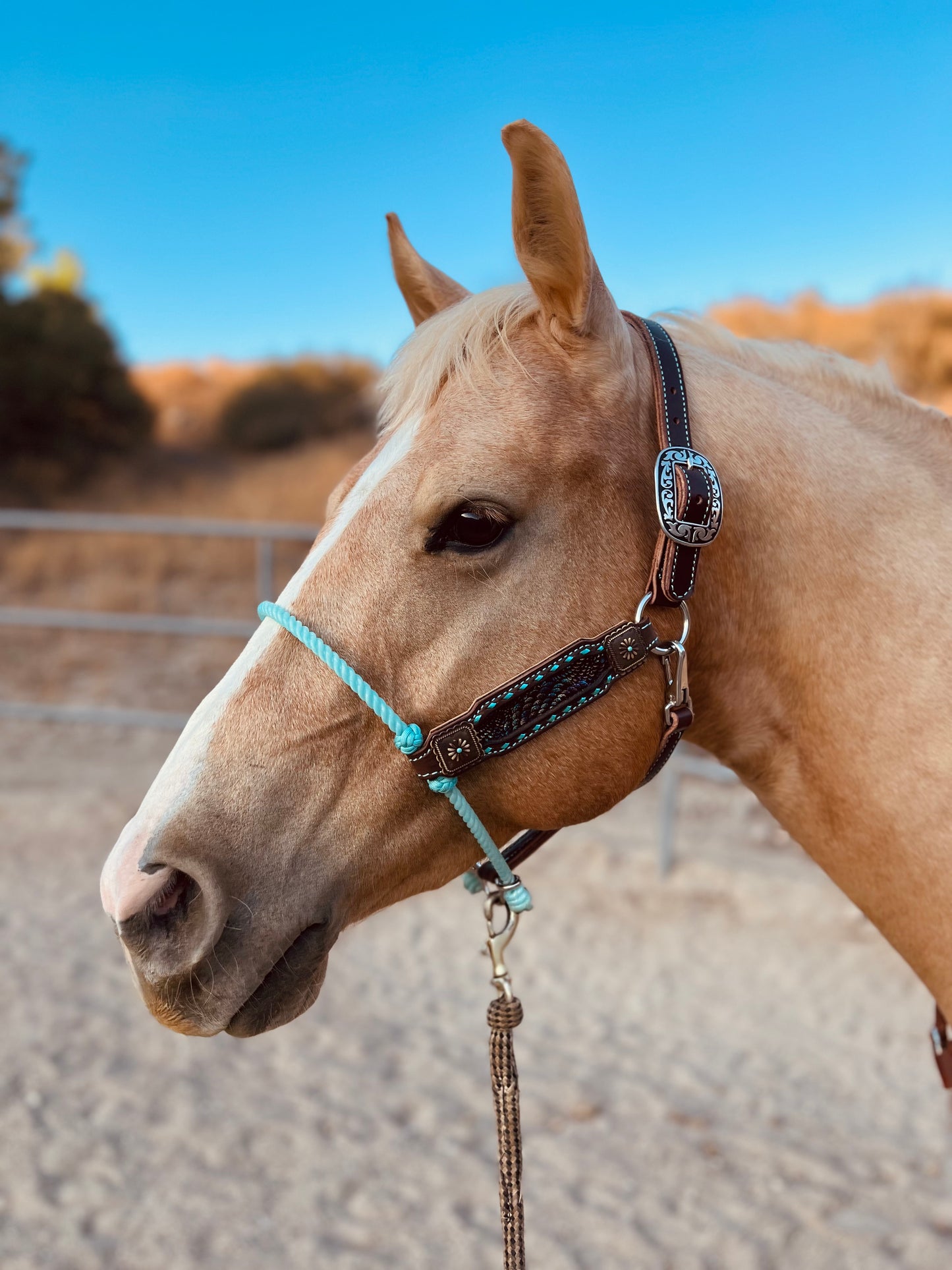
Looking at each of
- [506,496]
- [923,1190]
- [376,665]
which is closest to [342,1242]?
[923,1190]

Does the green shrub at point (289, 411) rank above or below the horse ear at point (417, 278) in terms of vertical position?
below

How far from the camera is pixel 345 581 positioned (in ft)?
4.13

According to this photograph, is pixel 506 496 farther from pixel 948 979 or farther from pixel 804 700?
pixel 948 979

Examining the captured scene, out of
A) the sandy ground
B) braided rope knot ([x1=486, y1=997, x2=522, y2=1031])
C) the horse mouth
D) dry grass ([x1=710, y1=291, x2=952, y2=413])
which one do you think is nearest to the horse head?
the horse mouth

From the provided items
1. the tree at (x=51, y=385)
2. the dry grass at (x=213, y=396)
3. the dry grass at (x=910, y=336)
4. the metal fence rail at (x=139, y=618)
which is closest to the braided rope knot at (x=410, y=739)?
the metal fence rail at (x=139, y=618)

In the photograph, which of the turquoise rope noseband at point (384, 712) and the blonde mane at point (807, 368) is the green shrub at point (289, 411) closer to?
the blonde mane at point (807, 368)

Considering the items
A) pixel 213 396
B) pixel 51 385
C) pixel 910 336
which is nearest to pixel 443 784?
pixel 51 385

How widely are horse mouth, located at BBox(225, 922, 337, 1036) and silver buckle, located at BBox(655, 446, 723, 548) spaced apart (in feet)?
2.58

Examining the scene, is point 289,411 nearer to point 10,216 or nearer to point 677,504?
point 10,216

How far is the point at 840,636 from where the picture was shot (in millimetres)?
1344

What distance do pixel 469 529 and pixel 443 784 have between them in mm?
385

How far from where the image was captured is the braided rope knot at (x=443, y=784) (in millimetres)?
1271

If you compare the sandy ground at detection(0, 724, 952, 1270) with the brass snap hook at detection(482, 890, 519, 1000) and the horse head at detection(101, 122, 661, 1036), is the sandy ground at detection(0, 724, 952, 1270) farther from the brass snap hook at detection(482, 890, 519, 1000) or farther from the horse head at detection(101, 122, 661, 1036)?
the horse head at detection(101, 122, 661, 1036)

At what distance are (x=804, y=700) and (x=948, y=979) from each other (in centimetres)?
49
